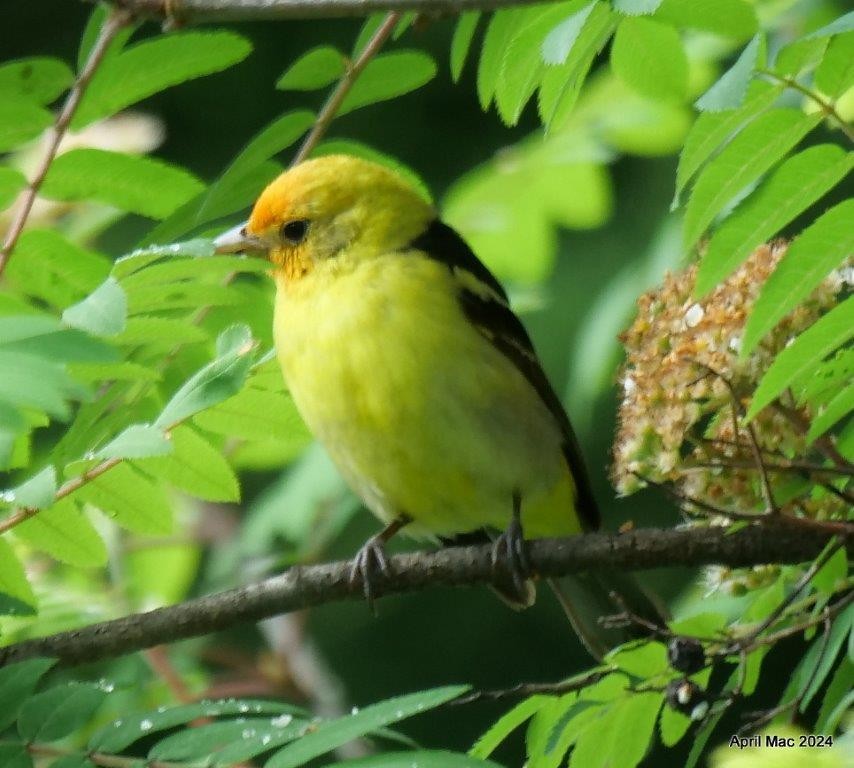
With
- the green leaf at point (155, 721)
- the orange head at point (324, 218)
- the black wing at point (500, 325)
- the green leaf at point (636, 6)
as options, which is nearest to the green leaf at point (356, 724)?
the green leaf at point (155, 721)

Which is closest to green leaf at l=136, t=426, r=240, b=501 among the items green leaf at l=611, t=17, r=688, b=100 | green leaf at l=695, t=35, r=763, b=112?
green leaf at l=611, t=17, r=688, b=100

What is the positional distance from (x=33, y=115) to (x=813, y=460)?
191 centimetres

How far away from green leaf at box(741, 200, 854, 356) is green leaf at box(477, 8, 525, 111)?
0.95 meters

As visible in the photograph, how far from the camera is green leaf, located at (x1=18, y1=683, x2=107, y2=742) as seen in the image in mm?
2709

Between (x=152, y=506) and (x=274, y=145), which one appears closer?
(x=152, y=506)

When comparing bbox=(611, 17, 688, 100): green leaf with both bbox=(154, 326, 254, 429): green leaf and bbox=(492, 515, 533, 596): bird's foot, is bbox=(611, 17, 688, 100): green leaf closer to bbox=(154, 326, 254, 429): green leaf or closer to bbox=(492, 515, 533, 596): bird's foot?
bbox=(154, 326, 254, 429): green leaf

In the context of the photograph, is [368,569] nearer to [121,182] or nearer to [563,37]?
[121,182]

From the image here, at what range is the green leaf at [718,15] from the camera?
8.86 feet

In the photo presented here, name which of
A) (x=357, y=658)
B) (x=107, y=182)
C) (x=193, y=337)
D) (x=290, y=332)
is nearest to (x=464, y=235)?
(x=290, y=332)

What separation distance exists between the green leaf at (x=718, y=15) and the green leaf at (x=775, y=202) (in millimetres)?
253

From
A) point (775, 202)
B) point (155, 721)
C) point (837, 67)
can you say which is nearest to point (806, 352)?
point (775, 202)

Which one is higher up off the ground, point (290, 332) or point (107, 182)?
point (107, 182)

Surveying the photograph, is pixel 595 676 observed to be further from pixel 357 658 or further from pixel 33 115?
pixel 357 658

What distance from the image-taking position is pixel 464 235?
5.50 metres
